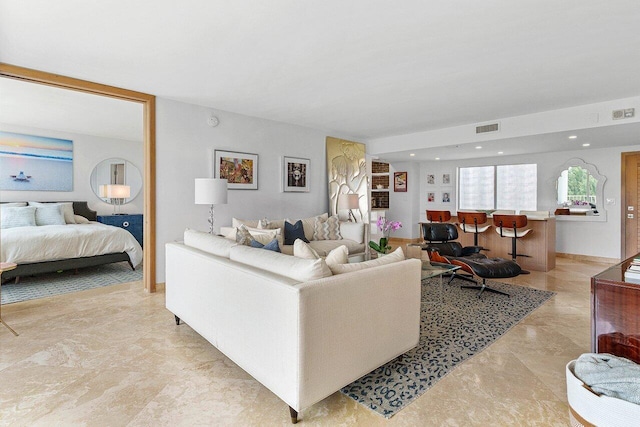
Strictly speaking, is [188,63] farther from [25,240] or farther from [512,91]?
[512,91]

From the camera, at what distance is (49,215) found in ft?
17.7

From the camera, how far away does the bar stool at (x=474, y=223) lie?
225 inches

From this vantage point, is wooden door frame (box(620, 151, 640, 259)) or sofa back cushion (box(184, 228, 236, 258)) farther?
wooden door frame (box(620, 151, 640, 259))

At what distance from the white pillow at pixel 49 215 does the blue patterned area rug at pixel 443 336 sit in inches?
222

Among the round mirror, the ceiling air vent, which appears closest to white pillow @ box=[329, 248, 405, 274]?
the ceiling air vent

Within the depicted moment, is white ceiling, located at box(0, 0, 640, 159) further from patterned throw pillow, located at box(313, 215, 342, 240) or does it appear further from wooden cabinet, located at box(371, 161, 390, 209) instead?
wooden cabinet, located at box(371, 161, 390, 209)

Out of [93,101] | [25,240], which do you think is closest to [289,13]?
[93,101]

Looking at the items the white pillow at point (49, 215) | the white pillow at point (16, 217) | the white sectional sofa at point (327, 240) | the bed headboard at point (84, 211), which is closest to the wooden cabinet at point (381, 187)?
the white sectional sofa at point (327, 240)

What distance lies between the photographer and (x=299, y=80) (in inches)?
142

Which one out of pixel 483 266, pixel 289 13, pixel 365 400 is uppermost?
pixel 289 13

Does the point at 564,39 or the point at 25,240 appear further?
the point at 25,240

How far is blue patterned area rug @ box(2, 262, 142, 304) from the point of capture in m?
3.96

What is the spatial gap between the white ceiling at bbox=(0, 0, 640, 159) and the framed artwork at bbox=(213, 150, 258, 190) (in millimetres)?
780

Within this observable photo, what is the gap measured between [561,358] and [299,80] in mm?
3351
